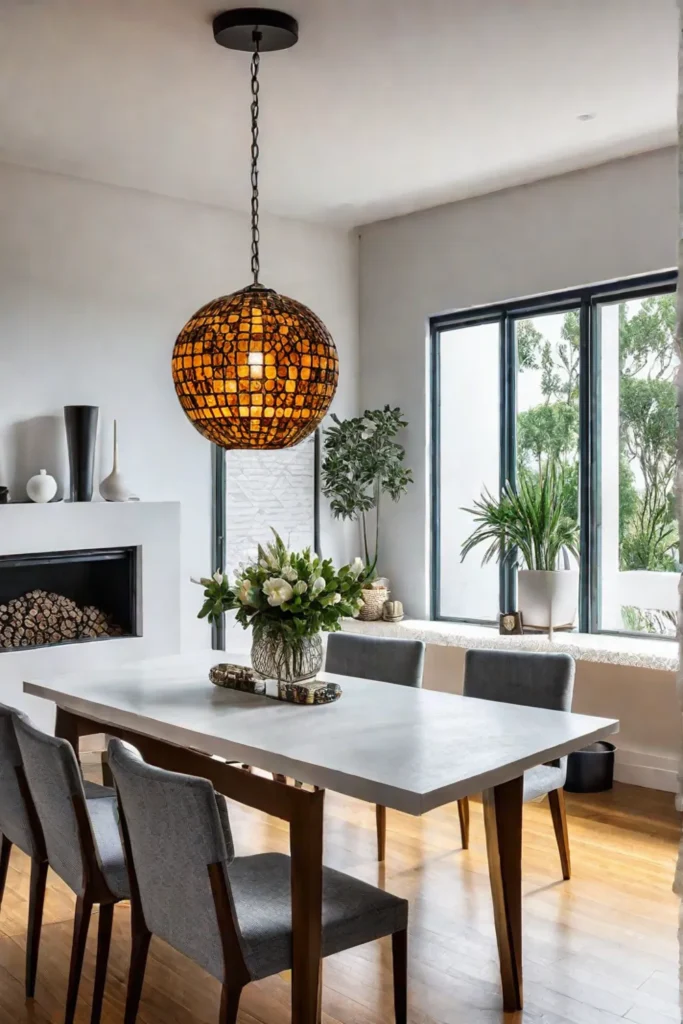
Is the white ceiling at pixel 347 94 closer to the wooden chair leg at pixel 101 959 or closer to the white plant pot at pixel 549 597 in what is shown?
the white plant pot at pixel 549 597

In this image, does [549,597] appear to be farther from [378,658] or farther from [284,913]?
[284,913]

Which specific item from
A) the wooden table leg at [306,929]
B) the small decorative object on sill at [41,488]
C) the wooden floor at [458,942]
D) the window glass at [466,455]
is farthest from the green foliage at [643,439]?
the wooden table leg at [306,929]

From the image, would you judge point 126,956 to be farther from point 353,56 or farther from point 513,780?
point 353,56

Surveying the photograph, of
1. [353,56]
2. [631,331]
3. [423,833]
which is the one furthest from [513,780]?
[631,331]

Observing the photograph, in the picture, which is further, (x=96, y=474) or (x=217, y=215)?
(x=217, y=215)

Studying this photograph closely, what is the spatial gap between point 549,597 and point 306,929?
2.95 metres

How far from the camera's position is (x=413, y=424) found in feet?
19.1

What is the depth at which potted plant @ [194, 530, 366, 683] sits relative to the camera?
310 centimetres

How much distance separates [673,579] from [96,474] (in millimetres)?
2857

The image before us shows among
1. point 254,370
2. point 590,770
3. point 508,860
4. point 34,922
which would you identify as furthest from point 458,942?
point 254,370

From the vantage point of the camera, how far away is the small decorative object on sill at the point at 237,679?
10.9 ft

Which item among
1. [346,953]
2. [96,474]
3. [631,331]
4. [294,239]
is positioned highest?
[294,239]

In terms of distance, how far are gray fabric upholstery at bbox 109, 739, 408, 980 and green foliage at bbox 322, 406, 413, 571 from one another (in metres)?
3.39

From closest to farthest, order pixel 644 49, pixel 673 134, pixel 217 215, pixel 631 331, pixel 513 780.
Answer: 1. pixel 513 780
2. pixel 644 49
3. pixel 673 134
4. pixel 631 331
5. pixel 217 215
